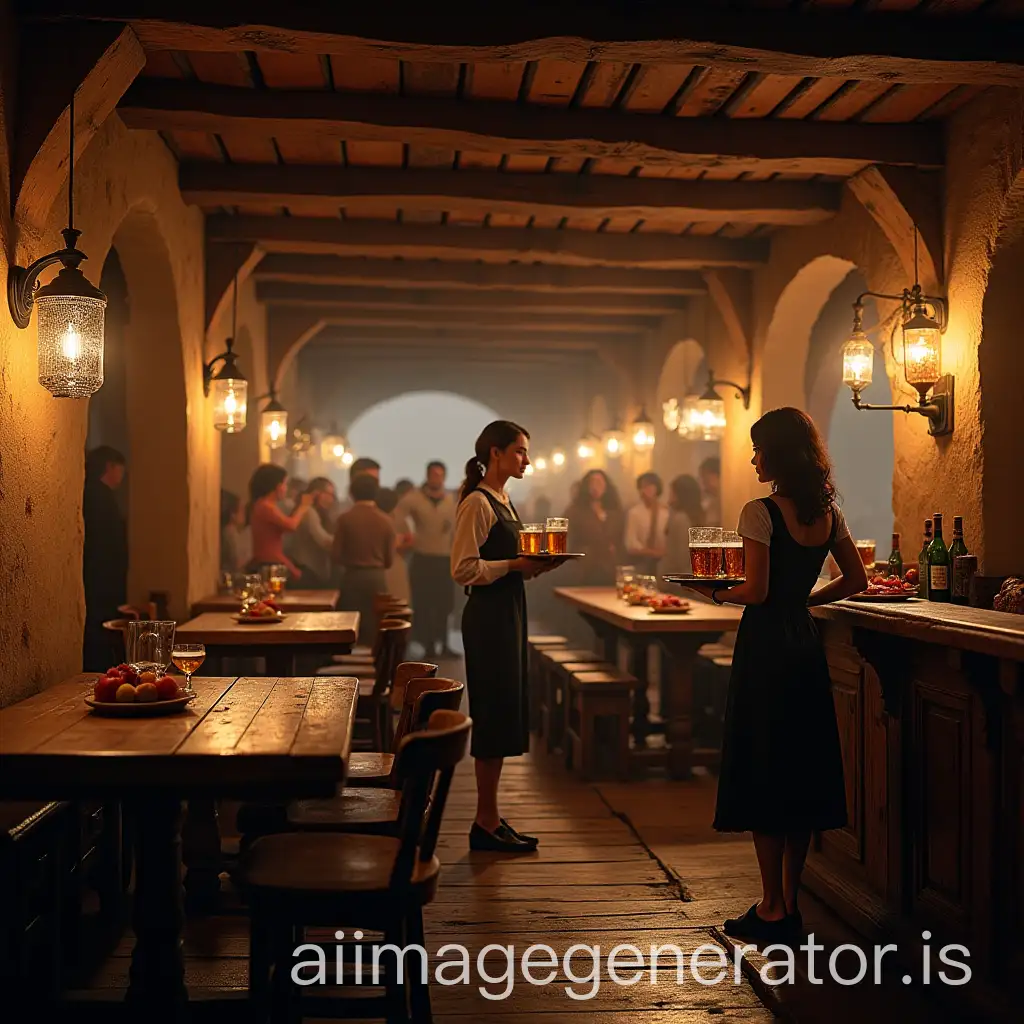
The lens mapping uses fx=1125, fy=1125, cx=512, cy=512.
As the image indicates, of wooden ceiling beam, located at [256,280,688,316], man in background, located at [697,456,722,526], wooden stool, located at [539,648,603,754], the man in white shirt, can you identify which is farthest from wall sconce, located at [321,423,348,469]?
wooden stool, located at [539,648,603,754]

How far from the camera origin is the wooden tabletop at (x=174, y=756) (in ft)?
8.09

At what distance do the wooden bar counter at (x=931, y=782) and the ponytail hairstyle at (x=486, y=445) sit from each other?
1483 mm

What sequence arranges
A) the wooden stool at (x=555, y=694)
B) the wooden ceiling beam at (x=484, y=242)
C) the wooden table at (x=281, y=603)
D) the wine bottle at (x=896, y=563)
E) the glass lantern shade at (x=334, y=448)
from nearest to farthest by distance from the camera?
the wine bottle at (x=896, y=563) < the wooden table at (x=281, y=603) < the wooden stool at (x=555, y=694) < the wooden ceiling beam at (x=484, y=242) < the glass lantern shade at (x=334, y=448)

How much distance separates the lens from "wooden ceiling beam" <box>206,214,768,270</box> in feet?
23.6

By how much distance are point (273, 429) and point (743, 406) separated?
3533mm

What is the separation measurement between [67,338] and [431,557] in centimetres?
781

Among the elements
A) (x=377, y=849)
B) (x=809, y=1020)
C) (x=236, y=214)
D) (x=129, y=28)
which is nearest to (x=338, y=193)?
(x=236, y=214)

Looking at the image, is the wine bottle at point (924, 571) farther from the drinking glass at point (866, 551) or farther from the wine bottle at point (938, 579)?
the drinking glass at point (866, 551)

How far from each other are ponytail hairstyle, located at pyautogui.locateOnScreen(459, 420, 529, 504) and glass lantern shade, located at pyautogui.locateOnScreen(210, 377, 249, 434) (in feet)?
8.34

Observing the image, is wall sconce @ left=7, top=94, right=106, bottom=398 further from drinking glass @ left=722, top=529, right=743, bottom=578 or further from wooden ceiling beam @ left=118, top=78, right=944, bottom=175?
drinking glass @ left=722, top=529, right=743, bottom=578

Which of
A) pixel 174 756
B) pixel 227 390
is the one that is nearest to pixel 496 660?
pixel 174 756

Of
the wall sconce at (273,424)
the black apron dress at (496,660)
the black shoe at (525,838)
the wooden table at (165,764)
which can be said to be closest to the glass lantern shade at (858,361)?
the black apron dress at (496,660)

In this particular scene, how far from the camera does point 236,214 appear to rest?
23.5 feet

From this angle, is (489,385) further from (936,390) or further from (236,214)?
(936,390)
